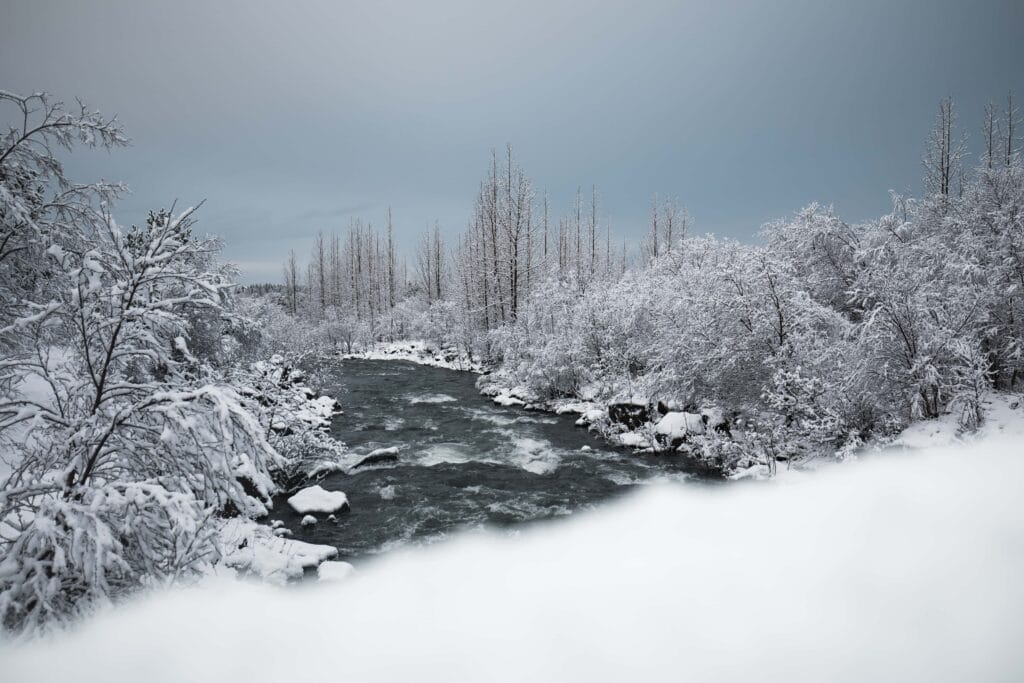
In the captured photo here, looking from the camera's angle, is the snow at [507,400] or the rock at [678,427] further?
the snow at [507,400]

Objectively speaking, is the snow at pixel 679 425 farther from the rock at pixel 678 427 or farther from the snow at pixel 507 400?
the snow at pixel 507 400

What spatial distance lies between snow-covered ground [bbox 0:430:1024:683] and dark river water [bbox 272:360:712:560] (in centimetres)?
215

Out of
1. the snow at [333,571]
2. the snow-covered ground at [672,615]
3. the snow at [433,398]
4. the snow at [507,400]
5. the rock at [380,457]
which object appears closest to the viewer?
the snow-covered ground at [672,615]

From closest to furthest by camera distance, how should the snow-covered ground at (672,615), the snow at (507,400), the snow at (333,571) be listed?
the snow-covered ground at (672,615) < the snow at (333,571) < the snow at (507,400)

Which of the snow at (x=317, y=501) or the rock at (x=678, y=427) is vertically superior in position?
the rock at (x=678, y=427)

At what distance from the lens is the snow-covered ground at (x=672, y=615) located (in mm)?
2562

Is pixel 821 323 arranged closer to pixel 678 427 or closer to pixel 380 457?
pixel 678 427

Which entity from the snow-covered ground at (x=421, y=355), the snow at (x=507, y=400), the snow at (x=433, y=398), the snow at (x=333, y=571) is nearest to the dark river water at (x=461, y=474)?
the snow at (x=333, y=571)

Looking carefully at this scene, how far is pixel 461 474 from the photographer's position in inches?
367

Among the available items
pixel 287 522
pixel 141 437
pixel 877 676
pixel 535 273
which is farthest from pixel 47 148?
pixel 535 273

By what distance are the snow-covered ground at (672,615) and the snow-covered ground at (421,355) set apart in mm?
20839

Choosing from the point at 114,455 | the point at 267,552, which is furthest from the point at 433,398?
the point at 114,455

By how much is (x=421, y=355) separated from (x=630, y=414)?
74.2 feet

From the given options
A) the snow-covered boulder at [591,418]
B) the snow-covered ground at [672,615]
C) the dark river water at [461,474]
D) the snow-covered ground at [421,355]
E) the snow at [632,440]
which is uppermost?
the snow-covered ground at [421,355]
